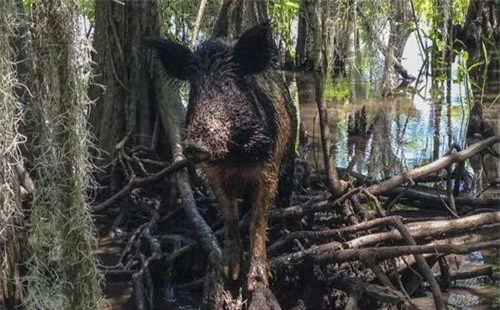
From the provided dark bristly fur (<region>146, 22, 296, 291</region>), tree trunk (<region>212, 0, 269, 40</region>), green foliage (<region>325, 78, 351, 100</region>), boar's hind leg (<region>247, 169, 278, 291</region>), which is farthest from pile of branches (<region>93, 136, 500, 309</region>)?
green foliage (<region>325, 78, 351, 100</region>)

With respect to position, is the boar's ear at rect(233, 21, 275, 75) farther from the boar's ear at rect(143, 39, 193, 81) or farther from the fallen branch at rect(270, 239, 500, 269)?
the fallen branch at rect(270, 239, 500, 269)

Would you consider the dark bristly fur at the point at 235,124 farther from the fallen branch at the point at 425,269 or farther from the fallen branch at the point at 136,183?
the fallen branch at the point at 136,183

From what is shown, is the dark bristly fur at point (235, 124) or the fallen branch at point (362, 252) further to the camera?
the fallen branch at point (362, 252)

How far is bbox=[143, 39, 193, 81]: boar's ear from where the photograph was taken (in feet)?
15.1

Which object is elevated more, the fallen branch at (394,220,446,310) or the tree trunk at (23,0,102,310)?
the tree trunk at (23,0,102,310)

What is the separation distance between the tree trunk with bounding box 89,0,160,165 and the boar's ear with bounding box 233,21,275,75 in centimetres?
262

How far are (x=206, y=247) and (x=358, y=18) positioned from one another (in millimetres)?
4884

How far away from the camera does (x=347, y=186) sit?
5.62 m

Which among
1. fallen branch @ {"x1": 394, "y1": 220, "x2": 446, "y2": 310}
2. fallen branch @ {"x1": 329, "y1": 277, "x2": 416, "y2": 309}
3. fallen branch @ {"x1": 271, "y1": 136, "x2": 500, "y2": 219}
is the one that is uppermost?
fallen branch @ {"x1": 271, "y1": 136, "x2": 500, "y2": 219}

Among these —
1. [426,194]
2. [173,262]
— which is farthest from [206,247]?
[426,194]

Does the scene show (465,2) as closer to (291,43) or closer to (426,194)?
(291,43)

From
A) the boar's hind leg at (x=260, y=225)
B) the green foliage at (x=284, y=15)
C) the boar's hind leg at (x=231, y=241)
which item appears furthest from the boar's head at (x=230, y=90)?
the green foliage at (x=284, y=15)

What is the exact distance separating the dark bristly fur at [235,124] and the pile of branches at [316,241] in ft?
0.85

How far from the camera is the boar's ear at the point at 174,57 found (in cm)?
462
